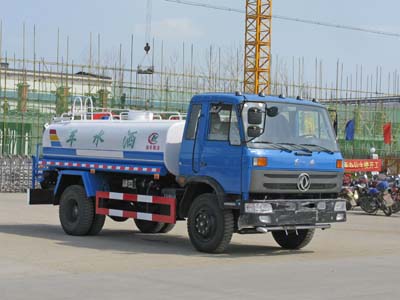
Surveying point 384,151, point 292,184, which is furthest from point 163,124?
point 384,151

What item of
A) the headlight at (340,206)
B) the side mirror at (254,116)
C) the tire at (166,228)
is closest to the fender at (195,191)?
the side mirror at (254,116)

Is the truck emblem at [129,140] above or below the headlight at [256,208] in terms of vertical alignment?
above

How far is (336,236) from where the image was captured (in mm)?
19188

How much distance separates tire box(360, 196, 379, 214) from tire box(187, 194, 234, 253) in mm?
13968

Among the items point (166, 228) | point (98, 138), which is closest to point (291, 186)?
point (98, 138)

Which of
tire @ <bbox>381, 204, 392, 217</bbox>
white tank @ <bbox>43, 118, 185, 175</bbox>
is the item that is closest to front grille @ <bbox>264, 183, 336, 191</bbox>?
white tank @ <bbox>43, 118, 185, 175</bbox>

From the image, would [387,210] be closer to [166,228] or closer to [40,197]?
[166,228]

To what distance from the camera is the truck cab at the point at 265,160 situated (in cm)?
1445

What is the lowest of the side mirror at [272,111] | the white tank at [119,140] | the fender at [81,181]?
the fender at [81,181]

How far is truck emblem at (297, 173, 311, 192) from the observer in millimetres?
14867

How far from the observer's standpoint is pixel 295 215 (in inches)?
586

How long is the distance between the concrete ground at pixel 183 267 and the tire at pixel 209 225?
0.76 feet

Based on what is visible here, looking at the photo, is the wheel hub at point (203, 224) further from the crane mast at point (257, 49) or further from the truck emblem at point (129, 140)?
the crane mast at point (257, 49)

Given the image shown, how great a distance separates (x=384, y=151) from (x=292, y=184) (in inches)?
1771
